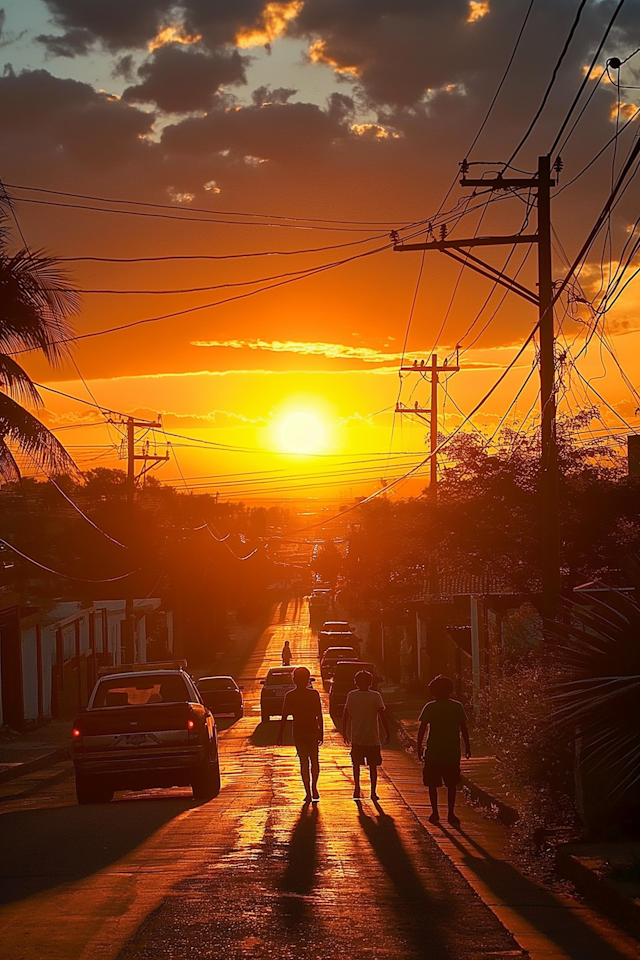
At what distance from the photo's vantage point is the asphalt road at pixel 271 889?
695 centimetres

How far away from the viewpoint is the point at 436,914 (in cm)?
786

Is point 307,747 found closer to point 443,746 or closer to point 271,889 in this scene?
point 443,746

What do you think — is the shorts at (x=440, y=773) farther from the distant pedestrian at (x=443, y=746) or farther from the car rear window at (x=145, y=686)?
the car rear window at (x=145, y=686)

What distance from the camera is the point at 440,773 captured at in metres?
13.3

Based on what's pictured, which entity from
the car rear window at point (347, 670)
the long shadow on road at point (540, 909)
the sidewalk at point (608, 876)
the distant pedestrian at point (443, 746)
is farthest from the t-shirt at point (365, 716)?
the car rear window at point (347, 670)

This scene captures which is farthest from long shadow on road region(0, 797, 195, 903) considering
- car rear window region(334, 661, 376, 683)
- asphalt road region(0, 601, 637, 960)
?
car rear window region(334, 661, 376, 683)

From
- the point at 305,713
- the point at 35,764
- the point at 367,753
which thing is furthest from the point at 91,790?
the point at 35,764

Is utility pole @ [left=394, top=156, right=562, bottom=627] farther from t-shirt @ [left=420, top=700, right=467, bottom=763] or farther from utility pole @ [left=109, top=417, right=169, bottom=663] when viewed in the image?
utility pole @ [left=109, top=417, right=169, bottom=663]

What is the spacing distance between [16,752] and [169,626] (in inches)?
2084

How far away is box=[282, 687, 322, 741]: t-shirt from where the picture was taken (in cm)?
1513

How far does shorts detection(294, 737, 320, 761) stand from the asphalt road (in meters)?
0.61

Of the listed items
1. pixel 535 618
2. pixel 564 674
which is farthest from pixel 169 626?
pixel 564 674

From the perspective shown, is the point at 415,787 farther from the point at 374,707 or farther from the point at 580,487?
the point at 580,487

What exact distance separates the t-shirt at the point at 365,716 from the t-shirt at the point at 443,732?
1803 mm
